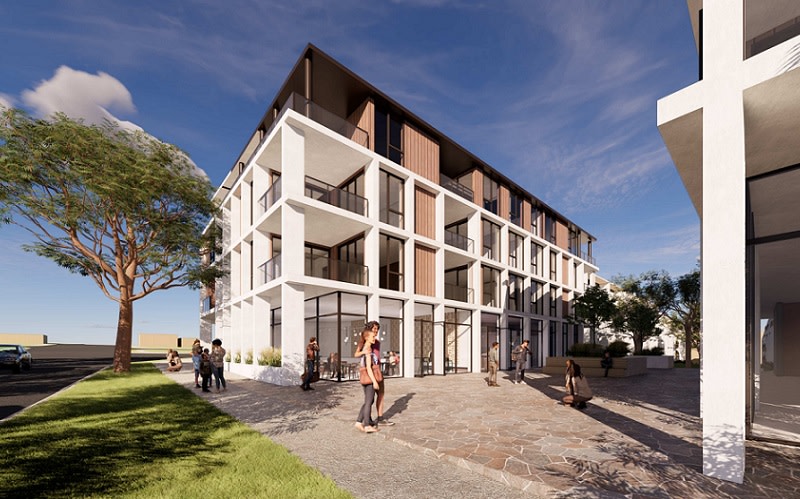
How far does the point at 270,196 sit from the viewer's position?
1817cm

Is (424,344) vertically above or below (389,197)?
below

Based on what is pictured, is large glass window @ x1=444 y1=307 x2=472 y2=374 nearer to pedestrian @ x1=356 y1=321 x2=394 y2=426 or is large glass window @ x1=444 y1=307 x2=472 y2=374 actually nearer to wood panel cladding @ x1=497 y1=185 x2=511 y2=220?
wood panel cladding @ x1=497 y1=185 x2=511 y2=220

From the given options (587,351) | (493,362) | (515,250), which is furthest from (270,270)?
(515,250)

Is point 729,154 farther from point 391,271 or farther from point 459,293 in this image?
point 459,293

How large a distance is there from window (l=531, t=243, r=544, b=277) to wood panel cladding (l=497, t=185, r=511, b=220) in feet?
17.2

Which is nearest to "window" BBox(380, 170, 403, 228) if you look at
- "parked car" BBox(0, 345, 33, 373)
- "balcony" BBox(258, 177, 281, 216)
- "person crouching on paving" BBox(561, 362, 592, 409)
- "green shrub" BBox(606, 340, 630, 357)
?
"balcony" BBox(258, 177, 281, 216)

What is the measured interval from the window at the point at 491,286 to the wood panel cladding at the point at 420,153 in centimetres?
785

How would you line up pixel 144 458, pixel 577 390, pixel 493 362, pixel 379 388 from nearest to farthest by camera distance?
1. pixel 144 458
2. pixel 379 388
3. pixel 577 390
4. pixel 493 362

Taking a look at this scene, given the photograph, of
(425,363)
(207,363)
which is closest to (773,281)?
(425,363)

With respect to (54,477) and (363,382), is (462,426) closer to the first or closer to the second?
(363,382)

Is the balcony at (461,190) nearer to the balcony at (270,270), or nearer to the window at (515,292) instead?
the window at (515,292)

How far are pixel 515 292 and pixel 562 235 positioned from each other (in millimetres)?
10633

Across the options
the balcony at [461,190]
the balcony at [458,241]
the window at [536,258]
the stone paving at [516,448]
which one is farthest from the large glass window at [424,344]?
the window at [536,258]

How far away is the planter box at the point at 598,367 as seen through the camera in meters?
18.2
